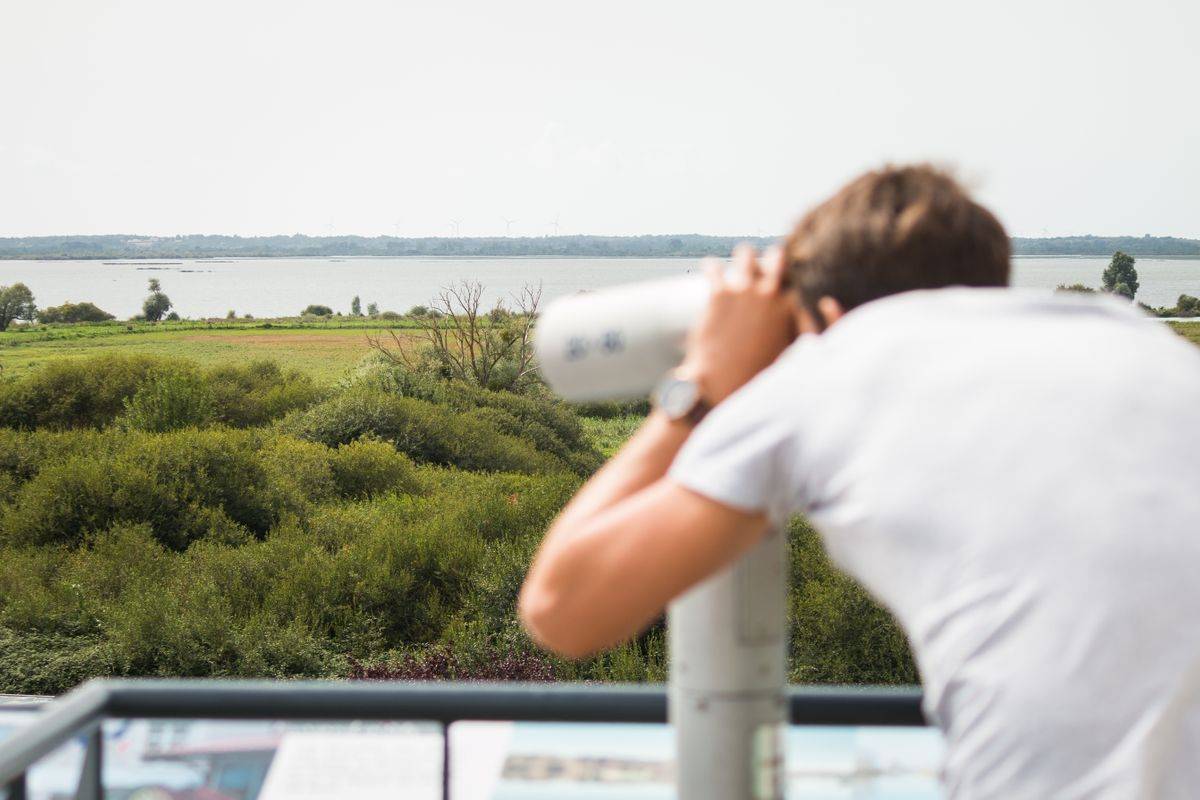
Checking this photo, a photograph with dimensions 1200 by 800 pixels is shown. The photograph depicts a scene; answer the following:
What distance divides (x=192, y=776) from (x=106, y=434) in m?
13.3

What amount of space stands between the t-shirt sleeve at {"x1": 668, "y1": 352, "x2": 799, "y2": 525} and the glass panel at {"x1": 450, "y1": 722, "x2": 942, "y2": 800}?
1.82 feet

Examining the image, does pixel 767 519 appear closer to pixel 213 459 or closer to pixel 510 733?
pixel 510 733

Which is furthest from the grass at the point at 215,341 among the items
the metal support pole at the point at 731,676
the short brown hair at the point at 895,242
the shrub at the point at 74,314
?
the short brown hair at the point at 895,242

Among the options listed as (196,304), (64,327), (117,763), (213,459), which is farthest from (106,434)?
(196,304)

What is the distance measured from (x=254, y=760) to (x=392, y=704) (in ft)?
0.65

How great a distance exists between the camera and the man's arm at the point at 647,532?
80 centimetres

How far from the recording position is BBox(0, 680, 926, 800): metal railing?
1.28m

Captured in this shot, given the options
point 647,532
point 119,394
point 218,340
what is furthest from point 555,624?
point 218,340

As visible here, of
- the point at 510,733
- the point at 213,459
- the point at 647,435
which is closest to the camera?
the point at 647,435

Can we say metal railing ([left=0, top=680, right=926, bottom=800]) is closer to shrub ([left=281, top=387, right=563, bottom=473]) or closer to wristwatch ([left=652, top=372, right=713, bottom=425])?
wristwatch ([left=652, top=372, right=713, bottom=425])

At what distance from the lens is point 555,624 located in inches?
32.9

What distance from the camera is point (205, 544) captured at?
9672 millimetres

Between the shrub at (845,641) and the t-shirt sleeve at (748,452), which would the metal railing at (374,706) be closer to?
the t-shirt sleeve at (748,452)

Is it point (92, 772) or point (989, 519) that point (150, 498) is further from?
point (989, 519)
